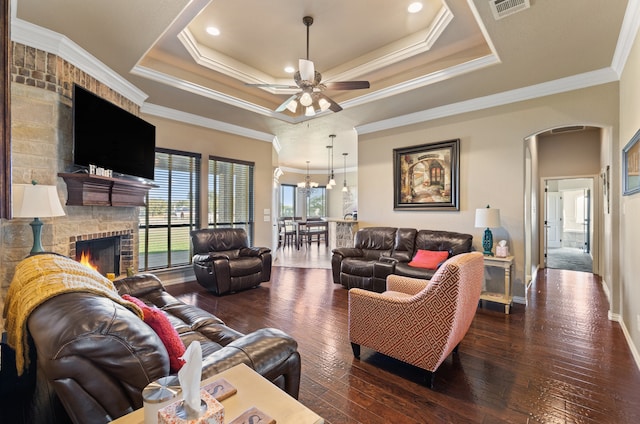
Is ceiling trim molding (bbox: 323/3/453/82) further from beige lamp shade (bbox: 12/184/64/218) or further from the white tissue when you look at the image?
beige lamp shade (bbox: 12/184/64/218)

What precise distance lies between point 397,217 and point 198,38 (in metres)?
4.16

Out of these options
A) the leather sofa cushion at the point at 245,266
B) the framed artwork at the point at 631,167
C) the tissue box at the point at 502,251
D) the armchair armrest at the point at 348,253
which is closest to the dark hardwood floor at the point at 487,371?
the leather sofa cushion at the point at 245,266

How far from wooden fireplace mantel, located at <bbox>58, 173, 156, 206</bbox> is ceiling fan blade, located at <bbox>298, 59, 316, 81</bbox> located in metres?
2.48

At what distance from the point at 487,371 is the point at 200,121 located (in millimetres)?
5444

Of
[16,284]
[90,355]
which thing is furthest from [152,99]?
[90,355]

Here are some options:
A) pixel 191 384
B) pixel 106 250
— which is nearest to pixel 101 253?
pixel 106 250

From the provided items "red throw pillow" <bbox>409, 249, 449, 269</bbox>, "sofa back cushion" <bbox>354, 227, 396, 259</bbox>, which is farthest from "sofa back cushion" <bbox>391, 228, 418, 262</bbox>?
"red throw pillow" <bbox>409, 249, 449, 269</bbox>

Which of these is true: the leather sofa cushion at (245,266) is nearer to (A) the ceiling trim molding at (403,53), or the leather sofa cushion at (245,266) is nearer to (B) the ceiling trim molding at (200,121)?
(B) the ceiling trim molding at (200,121)

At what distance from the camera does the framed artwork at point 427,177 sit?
4715mm

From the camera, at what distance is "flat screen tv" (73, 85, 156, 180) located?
123 inches

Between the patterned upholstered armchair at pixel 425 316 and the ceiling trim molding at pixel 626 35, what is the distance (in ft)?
7.90

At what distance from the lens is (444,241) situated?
4453mm

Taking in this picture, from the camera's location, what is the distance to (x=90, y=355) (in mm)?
950

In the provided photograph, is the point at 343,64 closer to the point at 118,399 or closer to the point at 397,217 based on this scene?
the point at 397,217
